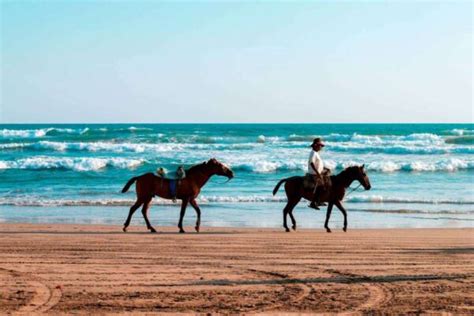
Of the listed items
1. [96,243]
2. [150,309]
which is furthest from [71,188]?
[150,309]

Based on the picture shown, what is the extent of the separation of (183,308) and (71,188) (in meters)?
19.8

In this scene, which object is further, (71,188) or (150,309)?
(71,188)

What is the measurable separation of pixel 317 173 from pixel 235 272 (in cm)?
609

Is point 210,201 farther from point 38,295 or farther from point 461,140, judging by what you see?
point 461,140

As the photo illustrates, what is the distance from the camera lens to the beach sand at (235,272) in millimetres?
7809

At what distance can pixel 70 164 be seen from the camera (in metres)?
36.2

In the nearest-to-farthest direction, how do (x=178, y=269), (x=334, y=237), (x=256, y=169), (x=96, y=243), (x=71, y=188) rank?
1. (x=178, y=269)
2. (x=96, y=243)
3. (x=334, y=237)
4. (x=71, y=188)
5. (x=256, y=169)

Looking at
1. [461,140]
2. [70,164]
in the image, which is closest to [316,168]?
[70,164]

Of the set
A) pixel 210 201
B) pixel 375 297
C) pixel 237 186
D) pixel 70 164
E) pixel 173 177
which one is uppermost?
pixel 173 177

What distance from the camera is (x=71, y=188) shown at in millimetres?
26656

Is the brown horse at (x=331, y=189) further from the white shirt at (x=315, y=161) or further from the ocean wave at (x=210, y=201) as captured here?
the ocean wave at (x=210, y=201)

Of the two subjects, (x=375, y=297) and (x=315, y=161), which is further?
(x=315, y=161)

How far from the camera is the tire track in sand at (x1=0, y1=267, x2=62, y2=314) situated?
7520 millimetres

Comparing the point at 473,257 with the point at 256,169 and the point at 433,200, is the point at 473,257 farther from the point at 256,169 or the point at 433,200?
the point at 256,169
